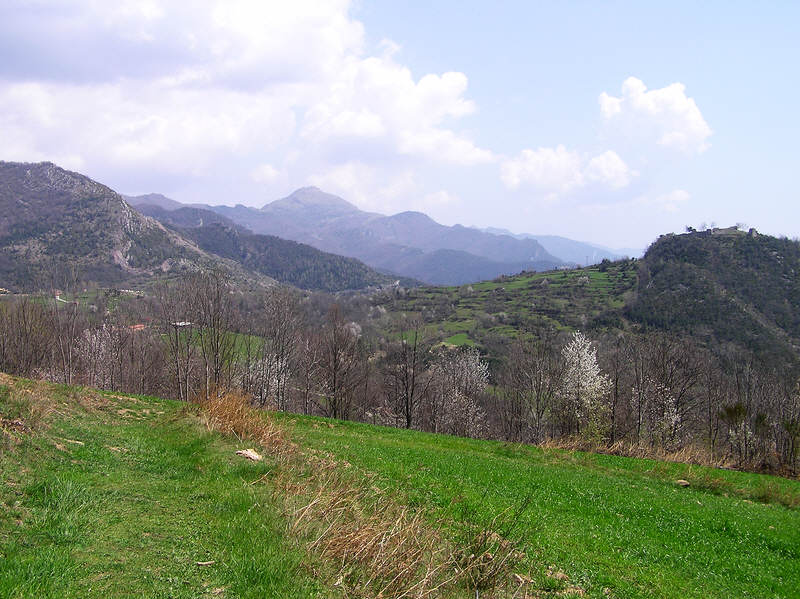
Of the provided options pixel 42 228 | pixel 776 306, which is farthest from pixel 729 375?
pixel 42 228

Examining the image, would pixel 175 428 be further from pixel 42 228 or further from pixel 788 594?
pixel 42 228

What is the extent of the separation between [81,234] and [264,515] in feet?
609

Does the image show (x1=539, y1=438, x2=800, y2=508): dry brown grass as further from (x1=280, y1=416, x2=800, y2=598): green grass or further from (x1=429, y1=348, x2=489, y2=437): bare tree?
(x1=429, y1=348, x2=489, y2=437): bare tree

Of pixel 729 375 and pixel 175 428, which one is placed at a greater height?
pixel 175 428

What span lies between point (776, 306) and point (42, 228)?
20744 centimetres

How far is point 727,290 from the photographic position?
92375mm

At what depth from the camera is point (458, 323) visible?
120 m

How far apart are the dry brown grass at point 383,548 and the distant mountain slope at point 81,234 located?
139848 mm

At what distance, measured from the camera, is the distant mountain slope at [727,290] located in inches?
3221

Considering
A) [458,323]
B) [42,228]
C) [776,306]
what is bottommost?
[458,323]

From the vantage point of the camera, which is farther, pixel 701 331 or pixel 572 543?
pixel 701 331

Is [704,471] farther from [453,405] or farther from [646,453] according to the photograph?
[453,405]

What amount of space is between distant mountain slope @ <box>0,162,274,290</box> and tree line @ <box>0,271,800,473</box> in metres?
89.8

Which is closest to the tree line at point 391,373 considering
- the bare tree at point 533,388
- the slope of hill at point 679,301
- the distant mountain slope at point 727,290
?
the bare tree at point 533,388
